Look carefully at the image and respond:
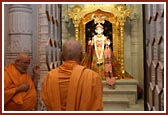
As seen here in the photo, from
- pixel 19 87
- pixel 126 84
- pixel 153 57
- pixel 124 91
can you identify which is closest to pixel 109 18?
pixel 126 84

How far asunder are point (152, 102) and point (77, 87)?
35.6 inches

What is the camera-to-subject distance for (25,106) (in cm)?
150

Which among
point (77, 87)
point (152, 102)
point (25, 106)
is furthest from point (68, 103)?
point (152, 102)

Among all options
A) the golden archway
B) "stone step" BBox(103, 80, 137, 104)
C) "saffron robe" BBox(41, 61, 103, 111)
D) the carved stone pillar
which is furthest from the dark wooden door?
the golden archway

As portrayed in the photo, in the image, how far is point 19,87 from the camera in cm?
151

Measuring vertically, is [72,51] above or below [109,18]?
below

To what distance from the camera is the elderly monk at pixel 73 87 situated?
1306mm

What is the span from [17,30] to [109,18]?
3.40m

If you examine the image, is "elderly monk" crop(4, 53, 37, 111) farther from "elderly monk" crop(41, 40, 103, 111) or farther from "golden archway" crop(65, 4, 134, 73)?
"golden archway" crop(65, 4, 134, 73)

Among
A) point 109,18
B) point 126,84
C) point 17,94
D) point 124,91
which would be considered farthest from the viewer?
point 109,18

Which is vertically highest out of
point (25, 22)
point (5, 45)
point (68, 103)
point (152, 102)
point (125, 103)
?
point (25, 22)

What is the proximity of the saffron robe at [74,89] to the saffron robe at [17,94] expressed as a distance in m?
0.23

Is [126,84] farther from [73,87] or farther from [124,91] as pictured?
[73,87]

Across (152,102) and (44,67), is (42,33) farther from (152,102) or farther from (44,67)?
(152,102)
